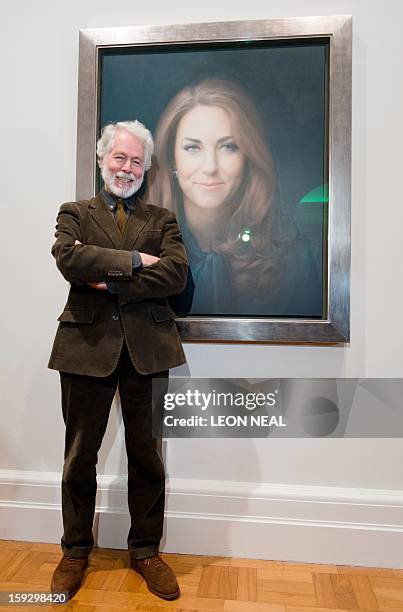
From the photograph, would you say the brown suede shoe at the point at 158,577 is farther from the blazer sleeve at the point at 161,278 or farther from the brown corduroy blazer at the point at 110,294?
the blazer sleeve at the point at 161,278

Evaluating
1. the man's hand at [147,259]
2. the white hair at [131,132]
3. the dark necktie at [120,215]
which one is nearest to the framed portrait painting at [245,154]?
the white hair at [131,132]

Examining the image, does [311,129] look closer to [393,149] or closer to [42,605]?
[393,149]

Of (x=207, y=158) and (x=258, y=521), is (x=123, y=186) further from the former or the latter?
(x=258, y=521)

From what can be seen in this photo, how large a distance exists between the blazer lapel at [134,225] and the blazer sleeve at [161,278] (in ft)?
0.35

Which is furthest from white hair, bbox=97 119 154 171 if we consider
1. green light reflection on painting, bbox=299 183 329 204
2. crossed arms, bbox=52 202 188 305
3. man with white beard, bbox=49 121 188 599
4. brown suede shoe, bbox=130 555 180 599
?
brown suede shoe, bbox=130 555 180 599

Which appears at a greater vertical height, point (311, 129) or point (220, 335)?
point (311, 129)

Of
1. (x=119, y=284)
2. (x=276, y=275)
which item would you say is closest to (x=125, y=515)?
(x=119, y=284)

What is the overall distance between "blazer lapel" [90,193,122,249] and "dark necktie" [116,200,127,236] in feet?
0.09

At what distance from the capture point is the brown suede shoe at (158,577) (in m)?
1.83

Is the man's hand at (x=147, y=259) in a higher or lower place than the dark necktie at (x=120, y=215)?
lower

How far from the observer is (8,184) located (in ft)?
7.38

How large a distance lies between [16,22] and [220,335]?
65.1 inches

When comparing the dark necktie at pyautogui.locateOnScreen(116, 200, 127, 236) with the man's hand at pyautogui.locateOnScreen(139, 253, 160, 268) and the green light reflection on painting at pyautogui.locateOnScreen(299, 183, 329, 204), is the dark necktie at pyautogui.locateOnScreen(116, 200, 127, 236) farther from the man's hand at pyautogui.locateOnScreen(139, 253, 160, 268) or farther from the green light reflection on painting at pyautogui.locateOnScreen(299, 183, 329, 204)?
the green light reflection on painting at pyautogui.locateOnScreen(299, 183, 329, 204)

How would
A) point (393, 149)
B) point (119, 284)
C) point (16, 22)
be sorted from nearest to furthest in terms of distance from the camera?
point (119, 284), point (393, 149), point (16, 22)
